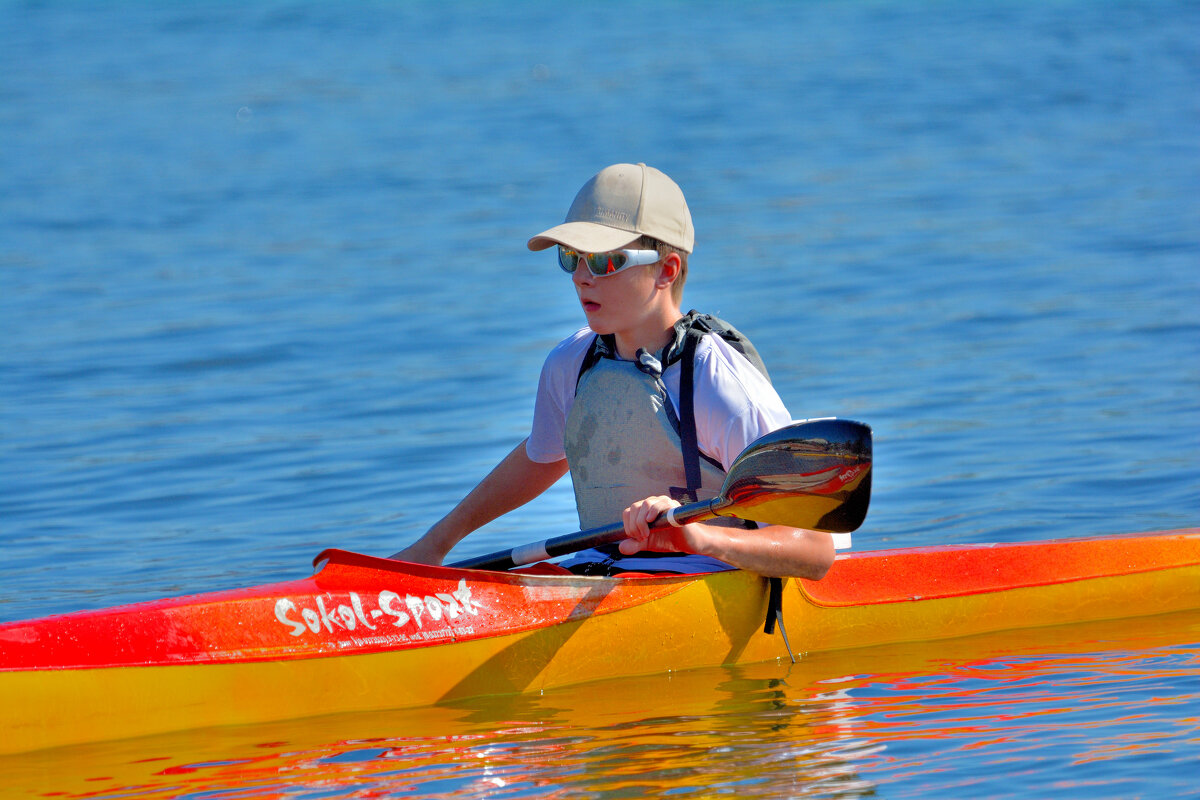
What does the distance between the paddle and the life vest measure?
0.26 metres

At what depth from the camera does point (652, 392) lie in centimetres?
435

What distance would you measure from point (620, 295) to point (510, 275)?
842 centimetres

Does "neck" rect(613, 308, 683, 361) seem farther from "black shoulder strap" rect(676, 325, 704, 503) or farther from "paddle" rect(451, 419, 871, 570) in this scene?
"paddle" rect(451, 419, 871, 570)

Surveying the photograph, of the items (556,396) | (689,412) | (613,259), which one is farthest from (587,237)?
(556,396)

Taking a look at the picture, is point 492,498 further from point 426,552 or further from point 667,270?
point 667,270

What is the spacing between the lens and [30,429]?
28.5 feet

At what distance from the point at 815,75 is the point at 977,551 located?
19.5 metres

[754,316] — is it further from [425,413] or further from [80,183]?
[80,183]

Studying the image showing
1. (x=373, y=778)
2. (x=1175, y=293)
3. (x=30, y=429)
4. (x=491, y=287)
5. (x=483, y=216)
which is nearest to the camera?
(x=373, y=778)

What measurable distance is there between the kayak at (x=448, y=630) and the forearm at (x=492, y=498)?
0.35 m

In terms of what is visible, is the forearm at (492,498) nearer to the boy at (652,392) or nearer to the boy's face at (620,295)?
the boy at (652,392)

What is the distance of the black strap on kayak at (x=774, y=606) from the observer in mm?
4617

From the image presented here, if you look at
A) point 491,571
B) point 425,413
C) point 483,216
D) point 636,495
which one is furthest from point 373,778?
point 483,216

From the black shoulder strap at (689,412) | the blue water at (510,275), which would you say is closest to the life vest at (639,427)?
the black shoulder strap at (689,412)
